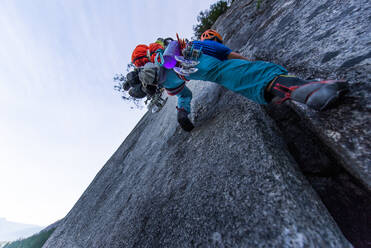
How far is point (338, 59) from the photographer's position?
4.51ft

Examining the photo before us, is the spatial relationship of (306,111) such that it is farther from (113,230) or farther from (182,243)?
(113,230)

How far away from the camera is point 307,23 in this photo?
2039 millimetres

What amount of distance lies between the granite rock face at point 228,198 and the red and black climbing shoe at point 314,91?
0.37 meters

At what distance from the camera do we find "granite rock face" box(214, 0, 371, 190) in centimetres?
101

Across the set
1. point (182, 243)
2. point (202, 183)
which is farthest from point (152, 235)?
point (202, 183)

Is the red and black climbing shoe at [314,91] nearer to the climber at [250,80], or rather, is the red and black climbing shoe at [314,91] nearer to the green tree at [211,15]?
the climber at [250,80]

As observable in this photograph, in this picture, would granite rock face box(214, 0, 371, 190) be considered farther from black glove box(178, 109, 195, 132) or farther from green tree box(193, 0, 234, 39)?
green tree box(193, 0, 234, 39)

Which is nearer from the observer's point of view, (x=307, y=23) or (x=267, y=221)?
(x=267, y=221)

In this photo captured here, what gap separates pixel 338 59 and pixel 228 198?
142cm

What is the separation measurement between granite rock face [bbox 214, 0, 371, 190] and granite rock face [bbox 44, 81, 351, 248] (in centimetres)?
30

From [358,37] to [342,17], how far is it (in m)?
0.49

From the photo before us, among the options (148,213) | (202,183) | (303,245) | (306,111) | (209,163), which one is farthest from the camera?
(148,213)

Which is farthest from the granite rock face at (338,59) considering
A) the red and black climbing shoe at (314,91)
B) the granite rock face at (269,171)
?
the red and black climbing shoe at (314,91)

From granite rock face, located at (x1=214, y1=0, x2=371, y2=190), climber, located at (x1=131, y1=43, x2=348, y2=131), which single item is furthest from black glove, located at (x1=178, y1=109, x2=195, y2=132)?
granite rock face, located at (x1=214, y1=0, x2=371, y2=190)
